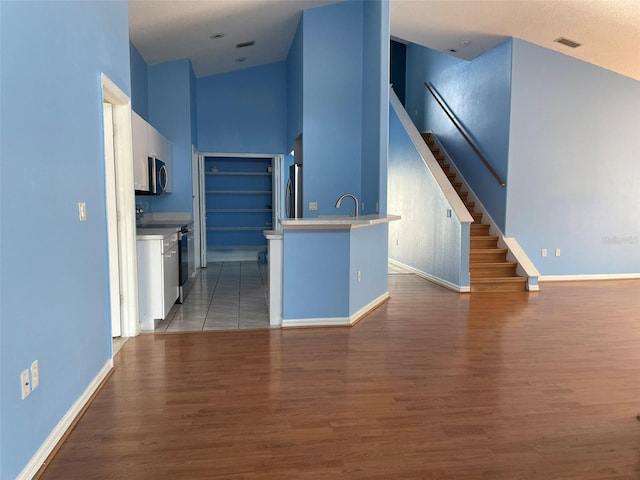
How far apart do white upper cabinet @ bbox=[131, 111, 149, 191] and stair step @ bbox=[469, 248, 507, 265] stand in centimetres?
446

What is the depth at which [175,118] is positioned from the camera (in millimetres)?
6930

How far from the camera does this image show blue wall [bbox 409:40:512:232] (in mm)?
6617

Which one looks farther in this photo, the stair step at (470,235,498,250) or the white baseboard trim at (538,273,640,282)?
the white baseboard trim at (538,273,640,282)

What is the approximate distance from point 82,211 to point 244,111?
232 inches

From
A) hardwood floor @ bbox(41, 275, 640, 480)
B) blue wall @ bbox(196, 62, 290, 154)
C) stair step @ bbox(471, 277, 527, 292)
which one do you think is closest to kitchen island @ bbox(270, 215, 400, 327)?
hardwood floor @ bbox(41, 275, 640, 480)

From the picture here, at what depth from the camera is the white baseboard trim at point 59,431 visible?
1923mm

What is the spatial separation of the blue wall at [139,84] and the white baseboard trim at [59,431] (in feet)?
13.4

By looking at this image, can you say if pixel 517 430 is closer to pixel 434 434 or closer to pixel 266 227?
pixel 434 434

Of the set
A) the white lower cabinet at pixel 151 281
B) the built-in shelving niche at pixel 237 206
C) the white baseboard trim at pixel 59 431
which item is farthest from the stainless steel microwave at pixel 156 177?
the built-in shelving niche at pixel 237 206

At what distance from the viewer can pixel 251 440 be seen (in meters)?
2.27

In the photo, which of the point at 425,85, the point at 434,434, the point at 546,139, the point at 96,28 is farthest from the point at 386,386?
the point at 425,85

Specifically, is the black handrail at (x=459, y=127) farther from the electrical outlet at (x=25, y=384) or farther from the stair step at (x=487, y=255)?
the electrical outlet at (x=25, y=384)

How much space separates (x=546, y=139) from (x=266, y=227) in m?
5.17

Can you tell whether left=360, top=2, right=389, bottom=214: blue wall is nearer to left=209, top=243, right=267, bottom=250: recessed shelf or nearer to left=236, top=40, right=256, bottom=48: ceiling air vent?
left=236, top=40, right=256, bottom=48: ceiling air vent
